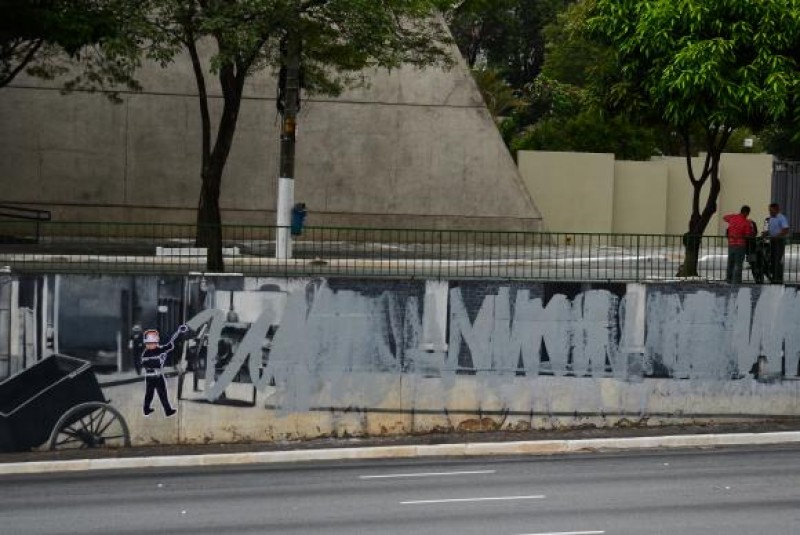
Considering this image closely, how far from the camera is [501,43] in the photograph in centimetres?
6644

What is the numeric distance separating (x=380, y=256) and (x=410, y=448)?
365 cm

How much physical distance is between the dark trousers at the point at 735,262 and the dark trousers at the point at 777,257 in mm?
524

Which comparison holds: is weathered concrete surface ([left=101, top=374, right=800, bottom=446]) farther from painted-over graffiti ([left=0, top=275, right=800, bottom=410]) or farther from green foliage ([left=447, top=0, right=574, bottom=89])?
green foliage ([left=447, top=0, right=574, bottom=89])

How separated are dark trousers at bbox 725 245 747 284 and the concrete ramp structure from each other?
54.2 ft

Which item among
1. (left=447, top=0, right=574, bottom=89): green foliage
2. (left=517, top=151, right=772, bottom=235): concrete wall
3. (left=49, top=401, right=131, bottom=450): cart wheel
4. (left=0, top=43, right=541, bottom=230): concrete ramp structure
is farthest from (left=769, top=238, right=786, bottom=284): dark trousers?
(left=447, top=0, right=574, bottom=89): green foliage

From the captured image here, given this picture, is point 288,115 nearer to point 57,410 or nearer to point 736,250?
point 57,410

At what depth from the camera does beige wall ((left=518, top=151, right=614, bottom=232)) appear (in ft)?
128

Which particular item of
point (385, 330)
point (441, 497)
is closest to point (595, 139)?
point (385, 330)

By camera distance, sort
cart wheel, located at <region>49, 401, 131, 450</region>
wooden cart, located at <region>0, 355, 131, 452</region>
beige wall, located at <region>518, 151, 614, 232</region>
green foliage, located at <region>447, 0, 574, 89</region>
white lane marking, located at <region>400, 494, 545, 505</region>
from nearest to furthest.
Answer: white lane marking, located at <region>400, 494, 545, 505</region> → wooden cart, located at <region>0, 355, 131, 452</region> → cart wheel, located at <region>49, 401, 131, 450</region> → beige wall, located at <region>518, 151, 614, 232</region> → green foliage, located at <region>447, 0, 574, 89</region>

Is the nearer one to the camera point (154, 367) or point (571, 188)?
point (154, 367)

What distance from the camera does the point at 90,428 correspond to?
62.4 ft

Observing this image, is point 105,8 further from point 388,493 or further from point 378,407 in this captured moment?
point 388,493

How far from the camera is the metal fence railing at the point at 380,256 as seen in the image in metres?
19.6

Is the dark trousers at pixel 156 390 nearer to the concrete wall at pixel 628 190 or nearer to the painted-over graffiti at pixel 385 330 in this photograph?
the painted-over graffiti at pixel 385 330
